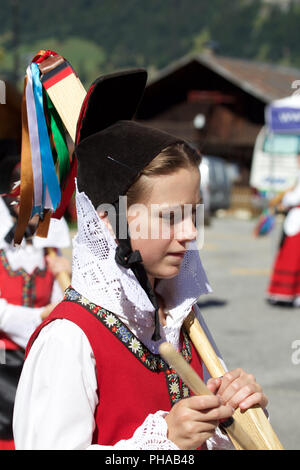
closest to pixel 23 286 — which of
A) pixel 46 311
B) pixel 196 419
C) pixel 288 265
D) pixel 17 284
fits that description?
pixel 17 284

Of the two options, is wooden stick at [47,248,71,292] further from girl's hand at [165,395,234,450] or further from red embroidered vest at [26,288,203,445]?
girl's hand at [165,395,234,450]

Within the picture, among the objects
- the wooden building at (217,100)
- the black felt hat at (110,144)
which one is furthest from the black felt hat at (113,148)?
the wooden building at (217,100)

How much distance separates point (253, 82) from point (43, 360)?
81.9ft

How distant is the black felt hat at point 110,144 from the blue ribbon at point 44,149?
20 cm

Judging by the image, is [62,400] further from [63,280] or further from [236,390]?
[63,280]

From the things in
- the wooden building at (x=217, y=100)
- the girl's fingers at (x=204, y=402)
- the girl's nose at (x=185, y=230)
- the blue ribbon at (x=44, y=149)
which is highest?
the blue ribbon at (x=44, y=149)

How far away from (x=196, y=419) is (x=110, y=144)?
1.89 feet

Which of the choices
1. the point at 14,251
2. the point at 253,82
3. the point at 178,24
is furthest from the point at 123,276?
the point at 178,24

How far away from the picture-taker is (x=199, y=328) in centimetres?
166

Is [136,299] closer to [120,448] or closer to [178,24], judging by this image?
[120,448]

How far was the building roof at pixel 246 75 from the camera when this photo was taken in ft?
80.1

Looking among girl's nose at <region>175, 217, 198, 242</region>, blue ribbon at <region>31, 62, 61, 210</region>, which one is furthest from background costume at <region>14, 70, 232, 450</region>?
A: blue ribbon at <region>31, 62, 61, 210</region>

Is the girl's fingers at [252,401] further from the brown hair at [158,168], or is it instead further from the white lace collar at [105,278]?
the brown hair at [158,168]

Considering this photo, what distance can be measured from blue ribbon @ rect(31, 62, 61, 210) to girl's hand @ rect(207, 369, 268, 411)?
589mm
